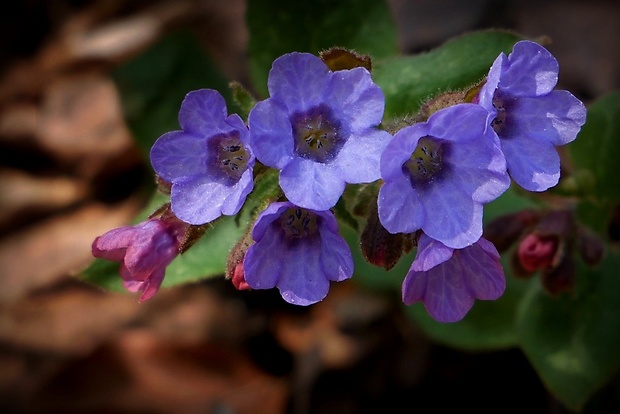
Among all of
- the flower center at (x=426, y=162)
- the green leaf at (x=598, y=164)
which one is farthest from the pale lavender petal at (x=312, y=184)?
the green leaf at (x=598, y=164)

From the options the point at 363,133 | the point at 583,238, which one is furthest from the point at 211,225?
the point at 583,238

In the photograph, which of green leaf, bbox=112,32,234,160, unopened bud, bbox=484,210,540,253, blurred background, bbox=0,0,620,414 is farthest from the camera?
blurred background, bbox=0,0,620,414

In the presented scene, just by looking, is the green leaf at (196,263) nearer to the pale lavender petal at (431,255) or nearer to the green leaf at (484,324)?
the pale lavender petal at (431,255)

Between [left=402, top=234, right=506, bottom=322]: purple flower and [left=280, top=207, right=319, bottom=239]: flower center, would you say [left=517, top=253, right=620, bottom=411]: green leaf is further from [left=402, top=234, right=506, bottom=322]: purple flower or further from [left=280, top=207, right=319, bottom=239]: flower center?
[left=280, top=207, right=319, bottom=239]: flower center

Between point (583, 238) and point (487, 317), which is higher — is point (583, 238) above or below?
above

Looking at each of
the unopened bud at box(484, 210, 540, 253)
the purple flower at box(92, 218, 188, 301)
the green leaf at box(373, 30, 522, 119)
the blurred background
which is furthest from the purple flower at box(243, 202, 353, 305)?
the blurred background

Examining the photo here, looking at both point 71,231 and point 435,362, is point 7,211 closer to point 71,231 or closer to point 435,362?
point 71,231
